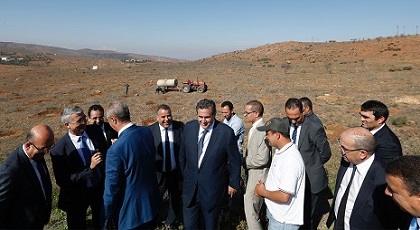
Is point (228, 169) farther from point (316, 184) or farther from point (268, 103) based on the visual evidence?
point (268, 103)

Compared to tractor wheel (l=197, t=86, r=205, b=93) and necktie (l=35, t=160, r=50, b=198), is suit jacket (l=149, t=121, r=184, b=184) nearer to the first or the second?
necktie (l=35, t=160, r=50, b=198)

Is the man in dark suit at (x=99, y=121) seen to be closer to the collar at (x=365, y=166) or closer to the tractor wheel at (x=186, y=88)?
the collar at (x=365, y=166)

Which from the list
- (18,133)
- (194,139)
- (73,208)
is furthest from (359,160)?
(18,133)

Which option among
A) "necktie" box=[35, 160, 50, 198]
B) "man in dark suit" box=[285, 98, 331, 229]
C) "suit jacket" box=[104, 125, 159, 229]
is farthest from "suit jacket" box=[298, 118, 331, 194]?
"necktie" box=[35, 160, 50, 198]

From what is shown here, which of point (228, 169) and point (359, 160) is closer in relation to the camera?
point (359, 160)

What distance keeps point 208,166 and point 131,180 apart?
0.88 meters

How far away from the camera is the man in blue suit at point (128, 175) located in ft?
8.87

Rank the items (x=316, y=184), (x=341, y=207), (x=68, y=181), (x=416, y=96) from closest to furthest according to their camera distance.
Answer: (x=341, y=207)
(x=68, y=181)
(x=316, y=184)
(x=416, y=96)

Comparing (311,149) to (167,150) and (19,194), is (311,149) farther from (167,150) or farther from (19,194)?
(19,194)

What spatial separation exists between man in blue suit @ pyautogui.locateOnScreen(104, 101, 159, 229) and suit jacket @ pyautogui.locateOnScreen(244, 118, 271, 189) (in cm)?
128

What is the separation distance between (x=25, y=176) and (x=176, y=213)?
238cm

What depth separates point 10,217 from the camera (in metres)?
2.43

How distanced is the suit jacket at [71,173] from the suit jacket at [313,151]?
2.62m

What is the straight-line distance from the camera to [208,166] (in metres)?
3.30
